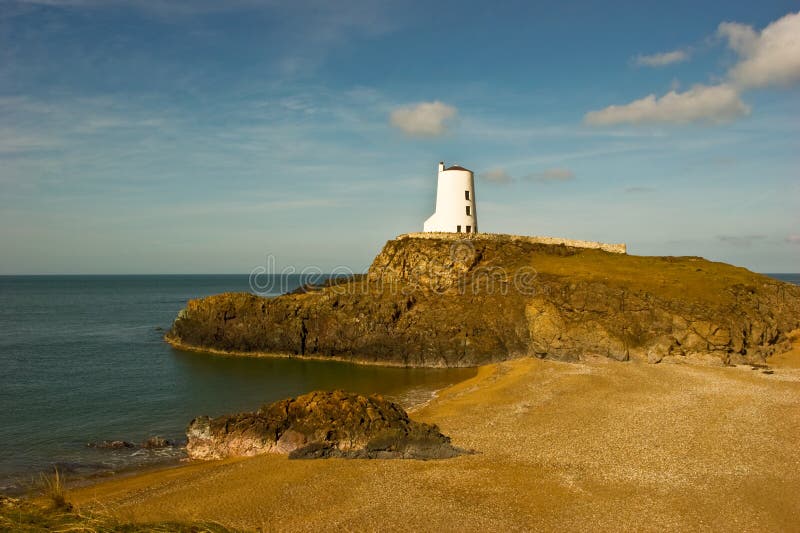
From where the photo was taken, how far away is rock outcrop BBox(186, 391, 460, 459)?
2280cm

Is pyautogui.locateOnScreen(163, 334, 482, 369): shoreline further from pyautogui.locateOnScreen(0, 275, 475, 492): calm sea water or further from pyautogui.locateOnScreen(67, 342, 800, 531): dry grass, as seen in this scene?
pyautogui.locateOnScreen(67, 342, 800, 531): dry grass

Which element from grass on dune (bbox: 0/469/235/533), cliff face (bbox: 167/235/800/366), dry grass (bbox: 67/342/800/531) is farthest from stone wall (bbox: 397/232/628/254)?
grass on dune (bbox: 0/469/235/533)

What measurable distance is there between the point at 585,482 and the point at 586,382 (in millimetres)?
16962

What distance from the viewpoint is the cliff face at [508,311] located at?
4362 centimetres

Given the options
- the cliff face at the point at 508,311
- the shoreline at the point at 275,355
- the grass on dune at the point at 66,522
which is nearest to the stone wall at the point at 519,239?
the cliff face at the point at 508,311

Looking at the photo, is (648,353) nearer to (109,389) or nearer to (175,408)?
(175,408)

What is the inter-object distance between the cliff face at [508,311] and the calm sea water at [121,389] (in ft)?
9.99

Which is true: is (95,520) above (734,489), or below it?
above

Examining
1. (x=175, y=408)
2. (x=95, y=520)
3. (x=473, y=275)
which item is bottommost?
(x=175, y=408)

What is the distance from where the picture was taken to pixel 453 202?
6456 centimetres

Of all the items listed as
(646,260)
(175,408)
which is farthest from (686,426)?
(646,260)

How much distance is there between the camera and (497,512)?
17.6 m

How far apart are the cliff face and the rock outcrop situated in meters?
24.0

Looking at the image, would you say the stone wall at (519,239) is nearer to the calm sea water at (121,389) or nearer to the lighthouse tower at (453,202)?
the lighthouse tower at (453,202)
